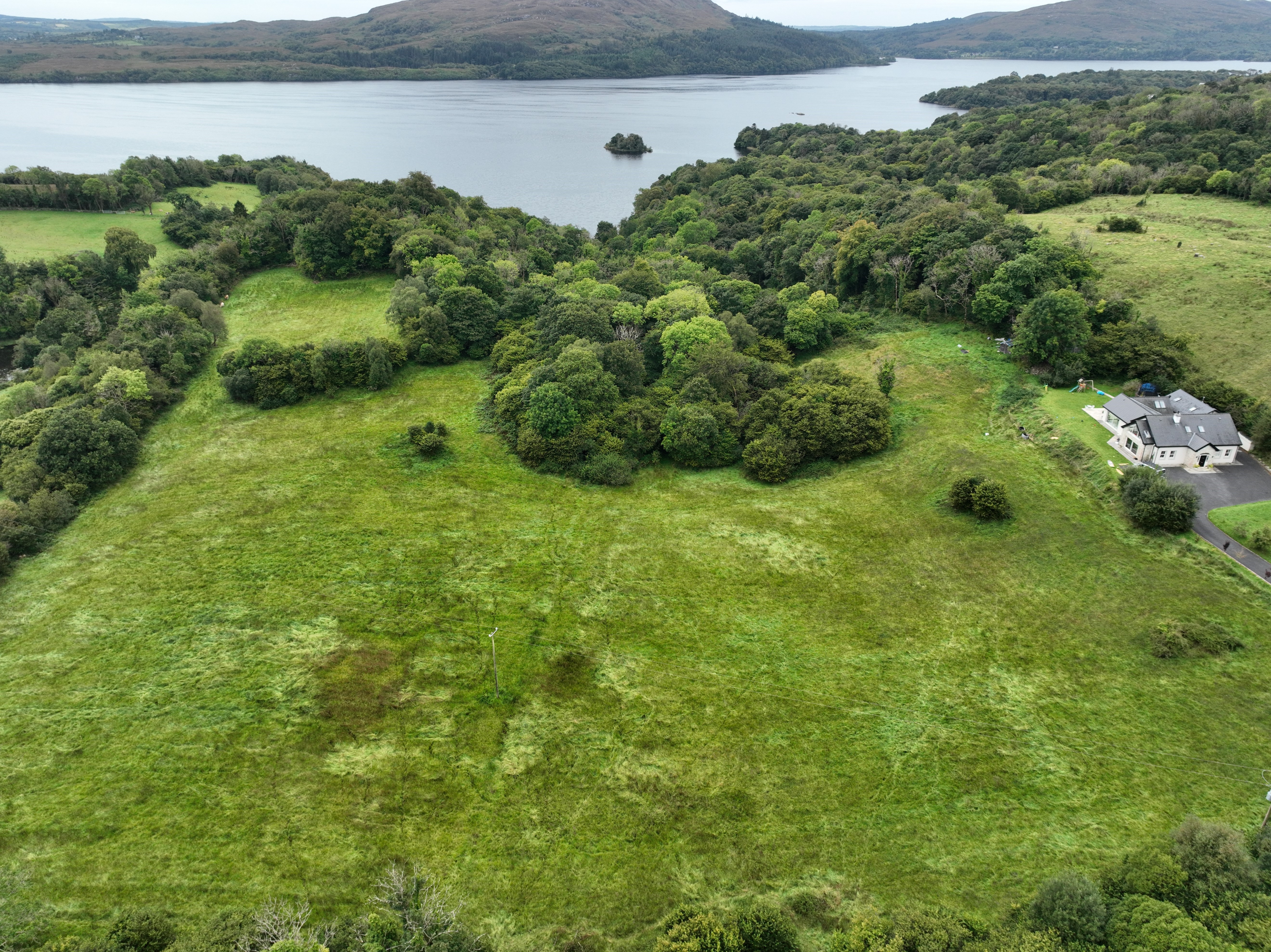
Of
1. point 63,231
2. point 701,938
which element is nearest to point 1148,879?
point 701,938

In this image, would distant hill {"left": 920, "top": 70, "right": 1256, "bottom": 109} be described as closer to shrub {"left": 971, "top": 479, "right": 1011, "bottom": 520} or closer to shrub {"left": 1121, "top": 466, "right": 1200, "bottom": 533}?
shrub {"left": 1121, "top": 466, "right": 1200, "bottom": 533}

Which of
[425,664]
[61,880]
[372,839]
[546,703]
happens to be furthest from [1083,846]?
[61,880]

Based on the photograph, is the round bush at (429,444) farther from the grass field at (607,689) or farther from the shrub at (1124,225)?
the shrub at (1124,225)

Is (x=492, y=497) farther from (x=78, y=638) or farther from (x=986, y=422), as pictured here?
(x=986, y=422)

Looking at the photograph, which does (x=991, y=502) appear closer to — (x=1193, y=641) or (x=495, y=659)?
(x=1193, y=641)

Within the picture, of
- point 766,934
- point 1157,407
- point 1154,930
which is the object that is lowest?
point 766,934

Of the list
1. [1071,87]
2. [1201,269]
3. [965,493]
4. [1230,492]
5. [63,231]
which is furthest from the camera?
[1071,87]
